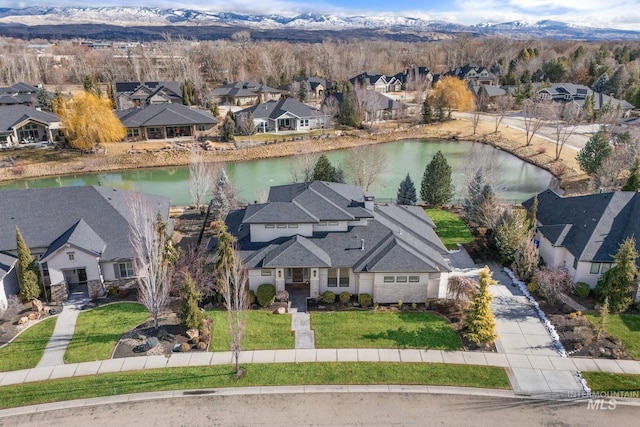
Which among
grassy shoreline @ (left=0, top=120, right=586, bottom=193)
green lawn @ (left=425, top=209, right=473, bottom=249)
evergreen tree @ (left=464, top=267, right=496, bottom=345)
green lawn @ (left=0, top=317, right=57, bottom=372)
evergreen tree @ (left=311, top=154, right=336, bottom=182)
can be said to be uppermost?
evergreen tree @ (left=311, top=154, right=336, bottom=182)

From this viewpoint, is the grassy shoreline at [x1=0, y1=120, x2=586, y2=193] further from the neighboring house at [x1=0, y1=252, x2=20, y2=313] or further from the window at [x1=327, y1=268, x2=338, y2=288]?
the neighboring house at [x1=0, y1=252, x2=20, y2=313]

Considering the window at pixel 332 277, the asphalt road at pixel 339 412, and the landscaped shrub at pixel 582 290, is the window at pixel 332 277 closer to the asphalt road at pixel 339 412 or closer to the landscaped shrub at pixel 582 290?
the asphalt road at pixel 339 412

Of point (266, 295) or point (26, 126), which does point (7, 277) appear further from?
point (26, 126)

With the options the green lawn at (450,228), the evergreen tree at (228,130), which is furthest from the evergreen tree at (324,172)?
the evergreen tree at (228,130)

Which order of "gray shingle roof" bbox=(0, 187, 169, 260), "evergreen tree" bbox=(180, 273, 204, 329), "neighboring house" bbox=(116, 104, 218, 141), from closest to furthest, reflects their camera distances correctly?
"evergreen tree" bbox=(180, 273, 204, 329) → "gray shingle roof" bbox=(0, 187, 169, 260) → "neighboring house" bbox=(116, 104, 218, 141)

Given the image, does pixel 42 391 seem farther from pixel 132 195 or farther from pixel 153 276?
pixel 132 195

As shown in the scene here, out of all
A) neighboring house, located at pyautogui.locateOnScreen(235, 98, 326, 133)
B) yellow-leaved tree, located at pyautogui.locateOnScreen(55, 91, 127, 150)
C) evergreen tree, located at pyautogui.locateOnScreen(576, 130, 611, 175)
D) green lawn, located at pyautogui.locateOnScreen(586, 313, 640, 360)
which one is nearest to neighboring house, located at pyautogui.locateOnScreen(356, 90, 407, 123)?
neighboring house, located at pyautogui.locateOnScreen(235, 98, 326, 133)

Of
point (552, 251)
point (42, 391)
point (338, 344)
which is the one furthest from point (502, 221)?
point (42, 391)

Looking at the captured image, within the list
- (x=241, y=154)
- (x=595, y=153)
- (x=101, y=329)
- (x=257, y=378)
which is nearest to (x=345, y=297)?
(x=257, y=378)
